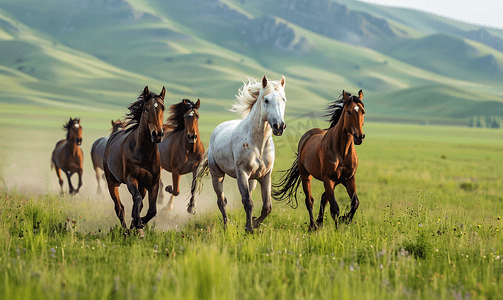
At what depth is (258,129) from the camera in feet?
25.6

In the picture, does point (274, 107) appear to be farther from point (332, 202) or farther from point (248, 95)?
point (332, 202)

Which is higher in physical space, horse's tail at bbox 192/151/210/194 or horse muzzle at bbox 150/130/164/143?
horse muzzle at bbox 150/130/164/143

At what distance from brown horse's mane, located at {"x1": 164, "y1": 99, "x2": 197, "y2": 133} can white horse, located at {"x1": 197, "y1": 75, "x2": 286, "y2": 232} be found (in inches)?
71.7

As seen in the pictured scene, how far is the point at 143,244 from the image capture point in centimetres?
695

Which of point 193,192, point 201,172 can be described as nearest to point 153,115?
point 201,172

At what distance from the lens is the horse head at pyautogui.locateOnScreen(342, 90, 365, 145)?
284 inches

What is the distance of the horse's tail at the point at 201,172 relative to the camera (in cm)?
991

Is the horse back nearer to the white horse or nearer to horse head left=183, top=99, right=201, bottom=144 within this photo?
horse head left=183, top=99, right=201, bottom=144

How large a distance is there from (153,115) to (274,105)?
6.73 feet

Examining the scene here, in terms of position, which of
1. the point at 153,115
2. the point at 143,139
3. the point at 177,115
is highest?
the point at 177,115

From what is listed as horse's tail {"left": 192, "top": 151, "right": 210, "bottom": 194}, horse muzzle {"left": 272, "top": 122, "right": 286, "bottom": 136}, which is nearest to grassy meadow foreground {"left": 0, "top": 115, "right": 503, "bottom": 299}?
horse's tail {"left": 192, "top": 151, "right": 210, "bottom": 194}

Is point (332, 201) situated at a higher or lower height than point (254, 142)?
lower

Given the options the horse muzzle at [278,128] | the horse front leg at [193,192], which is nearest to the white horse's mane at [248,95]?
the horse muzzle at [278,128]

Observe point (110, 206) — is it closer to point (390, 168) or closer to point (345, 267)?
point (345, 267)
